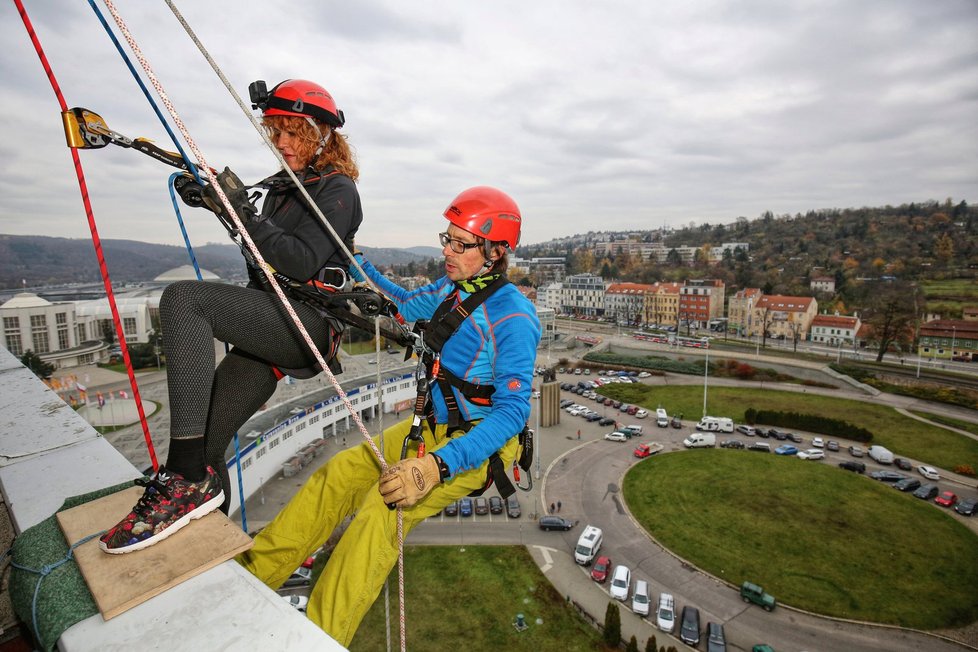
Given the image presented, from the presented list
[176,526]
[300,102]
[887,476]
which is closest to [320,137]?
[300,102]

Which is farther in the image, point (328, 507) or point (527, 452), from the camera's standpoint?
point (527, 452)

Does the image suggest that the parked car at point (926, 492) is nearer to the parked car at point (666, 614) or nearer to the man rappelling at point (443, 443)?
the parked car at point (666, 614)

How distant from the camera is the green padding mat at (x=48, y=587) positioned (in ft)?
4.31

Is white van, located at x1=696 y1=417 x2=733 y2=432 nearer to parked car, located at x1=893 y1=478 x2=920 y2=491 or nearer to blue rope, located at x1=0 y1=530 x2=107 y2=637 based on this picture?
parked car, located at x1=893 y1=478 x2=920 y2=491

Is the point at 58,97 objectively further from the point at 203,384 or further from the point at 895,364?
the point at 895,364

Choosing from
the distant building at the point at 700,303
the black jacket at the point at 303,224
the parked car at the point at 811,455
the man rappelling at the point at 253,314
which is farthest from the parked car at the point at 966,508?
the distant building at the point at 700,303

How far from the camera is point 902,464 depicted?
20.7m

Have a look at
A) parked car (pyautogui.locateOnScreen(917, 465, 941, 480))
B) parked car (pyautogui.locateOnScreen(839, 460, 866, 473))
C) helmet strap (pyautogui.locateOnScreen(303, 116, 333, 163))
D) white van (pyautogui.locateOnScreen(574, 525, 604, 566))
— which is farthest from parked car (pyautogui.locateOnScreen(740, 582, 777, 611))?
helmet strap (pyautogui.locateOnScreen(303, 116, 333, 163))

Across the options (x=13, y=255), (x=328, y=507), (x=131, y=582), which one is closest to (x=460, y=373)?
(x=328, y=507)

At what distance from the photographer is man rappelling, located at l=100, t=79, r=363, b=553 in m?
1.84

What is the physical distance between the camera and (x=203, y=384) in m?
1.91

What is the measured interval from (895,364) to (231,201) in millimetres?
46287

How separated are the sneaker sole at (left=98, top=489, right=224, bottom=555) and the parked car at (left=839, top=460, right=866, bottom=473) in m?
25.2

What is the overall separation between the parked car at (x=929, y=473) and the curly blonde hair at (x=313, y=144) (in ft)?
86.7
